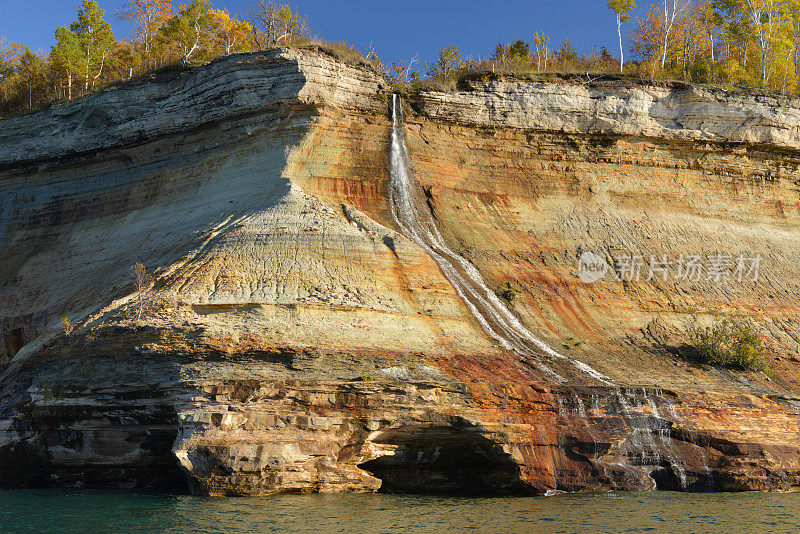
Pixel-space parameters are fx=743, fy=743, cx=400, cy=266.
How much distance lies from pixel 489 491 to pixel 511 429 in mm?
2070

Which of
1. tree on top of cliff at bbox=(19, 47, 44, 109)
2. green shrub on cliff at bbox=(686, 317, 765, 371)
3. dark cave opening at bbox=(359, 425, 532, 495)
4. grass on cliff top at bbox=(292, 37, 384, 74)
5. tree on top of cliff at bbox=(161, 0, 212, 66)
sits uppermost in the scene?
tree on top of cliff at bbox=(161, 0, 212, 66)

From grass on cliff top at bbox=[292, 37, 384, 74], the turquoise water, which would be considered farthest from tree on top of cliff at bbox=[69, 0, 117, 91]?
the turquoise water

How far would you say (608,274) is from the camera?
26.8 m

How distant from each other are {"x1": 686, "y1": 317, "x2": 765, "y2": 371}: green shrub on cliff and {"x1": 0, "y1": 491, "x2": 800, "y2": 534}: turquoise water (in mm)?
6426

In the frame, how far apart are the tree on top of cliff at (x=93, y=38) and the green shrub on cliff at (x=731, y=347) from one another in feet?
101

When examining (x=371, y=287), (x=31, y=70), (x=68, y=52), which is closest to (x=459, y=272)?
(x=371, y=287)

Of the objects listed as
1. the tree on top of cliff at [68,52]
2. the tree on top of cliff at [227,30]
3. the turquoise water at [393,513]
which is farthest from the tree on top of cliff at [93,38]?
the turquoise water at [393,513]

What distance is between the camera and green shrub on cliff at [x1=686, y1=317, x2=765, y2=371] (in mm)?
23141

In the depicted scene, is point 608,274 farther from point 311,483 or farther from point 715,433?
point 311,483

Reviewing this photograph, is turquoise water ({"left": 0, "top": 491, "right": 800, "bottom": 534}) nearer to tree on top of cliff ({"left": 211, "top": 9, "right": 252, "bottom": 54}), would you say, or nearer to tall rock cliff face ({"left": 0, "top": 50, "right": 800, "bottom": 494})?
tall rock cliff face ({"left": 0, "top": 50, "right": 800, "bottom": 494})

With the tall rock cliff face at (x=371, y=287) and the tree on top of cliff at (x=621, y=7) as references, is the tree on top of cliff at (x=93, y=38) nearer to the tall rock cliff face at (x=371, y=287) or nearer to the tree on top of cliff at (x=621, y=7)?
the tall rock cliff face at (x=371, y=287)

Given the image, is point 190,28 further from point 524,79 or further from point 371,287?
point 371,287

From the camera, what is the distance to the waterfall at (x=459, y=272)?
21484 mm

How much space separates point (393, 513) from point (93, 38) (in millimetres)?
32203
